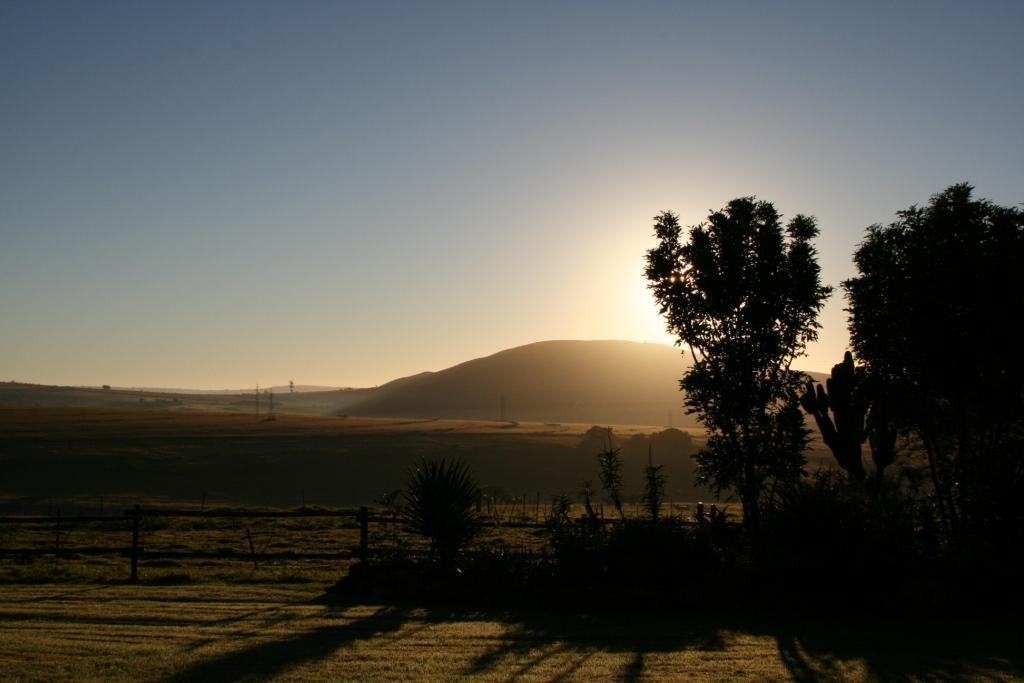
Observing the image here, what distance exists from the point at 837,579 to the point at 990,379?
824cm

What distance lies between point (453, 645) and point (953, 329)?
1375 cm

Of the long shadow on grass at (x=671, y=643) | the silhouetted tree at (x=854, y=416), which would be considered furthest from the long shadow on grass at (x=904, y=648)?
the silhouetted tree at (x=854, y=416)

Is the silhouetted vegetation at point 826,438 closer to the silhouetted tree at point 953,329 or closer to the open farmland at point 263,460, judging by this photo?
the silhouetted tree at point 953,329

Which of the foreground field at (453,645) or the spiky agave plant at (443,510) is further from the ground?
the spiky agave plant at (443,510)

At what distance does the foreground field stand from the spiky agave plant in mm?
2812

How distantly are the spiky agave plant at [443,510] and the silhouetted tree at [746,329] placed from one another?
5.70 metres

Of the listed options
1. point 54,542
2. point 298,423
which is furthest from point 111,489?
point 298,423

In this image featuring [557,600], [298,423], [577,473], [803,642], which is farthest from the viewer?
[298,423]

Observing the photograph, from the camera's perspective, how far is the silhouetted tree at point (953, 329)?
57.9ft

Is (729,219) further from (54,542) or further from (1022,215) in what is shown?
(54,542)

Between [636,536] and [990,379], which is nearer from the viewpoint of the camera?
[636,536]

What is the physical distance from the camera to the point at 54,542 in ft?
78.8

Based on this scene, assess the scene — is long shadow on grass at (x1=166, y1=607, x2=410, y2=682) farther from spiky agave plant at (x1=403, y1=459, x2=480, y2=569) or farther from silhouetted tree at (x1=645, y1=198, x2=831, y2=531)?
silhouetted tree at (x1=645, y1=198, x2=831, y2=531)

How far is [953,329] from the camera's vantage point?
18.3 m
